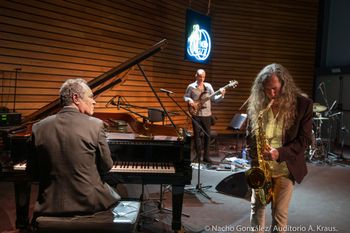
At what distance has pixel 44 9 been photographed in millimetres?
6070

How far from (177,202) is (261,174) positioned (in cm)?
98

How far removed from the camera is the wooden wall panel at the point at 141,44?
5.85 metres

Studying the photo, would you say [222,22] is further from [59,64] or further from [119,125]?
[119,125]

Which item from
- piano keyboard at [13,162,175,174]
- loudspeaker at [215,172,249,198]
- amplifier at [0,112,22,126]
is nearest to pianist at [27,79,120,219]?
piano keyboard at [13,162,175,174]

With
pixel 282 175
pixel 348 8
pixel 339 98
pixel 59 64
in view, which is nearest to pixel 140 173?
pixel 282 175

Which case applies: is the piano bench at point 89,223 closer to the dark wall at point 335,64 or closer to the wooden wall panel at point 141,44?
the wooden wall panel at point 141,44

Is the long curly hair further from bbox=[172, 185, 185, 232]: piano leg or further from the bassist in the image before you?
the bassist

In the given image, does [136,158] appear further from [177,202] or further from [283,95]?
[283,95]

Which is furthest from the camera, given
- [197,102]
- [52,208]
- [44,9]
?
[197,102]

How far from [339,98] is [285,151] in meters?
9.19

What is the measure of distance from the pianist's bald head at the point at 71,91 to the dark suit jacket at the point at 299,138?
139cm

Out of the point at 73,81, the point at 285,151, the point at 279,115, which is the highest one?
the point at 73,81

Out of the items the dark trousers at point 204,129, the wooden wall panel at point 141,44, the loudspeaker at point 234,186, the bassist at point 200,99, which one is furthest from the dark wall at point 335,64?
the loudspeaker at point 234,186

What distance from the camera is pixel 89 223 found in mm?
2223
